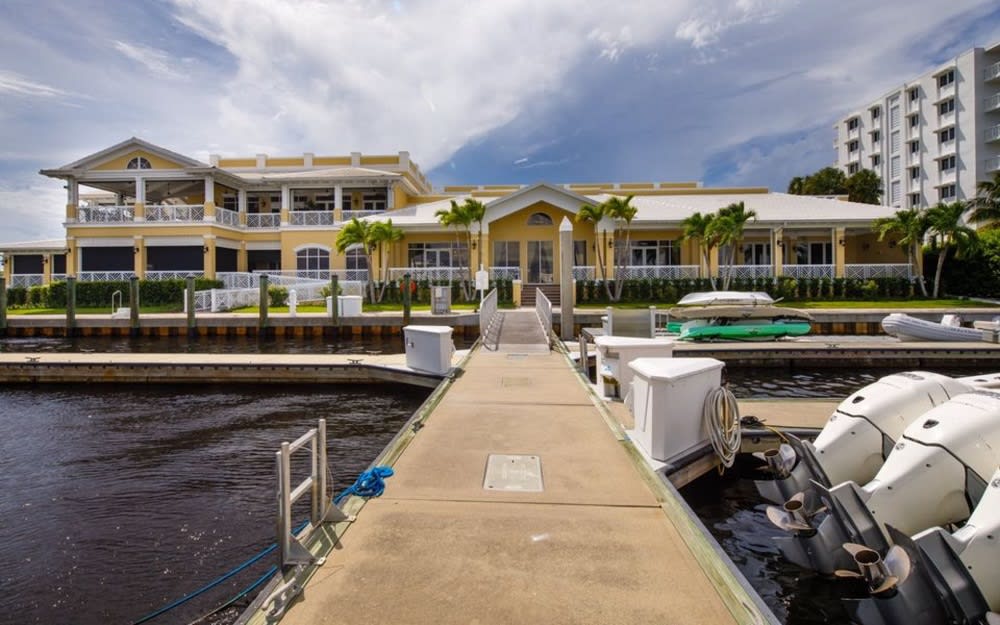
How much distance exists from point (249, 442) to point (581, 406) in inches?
217

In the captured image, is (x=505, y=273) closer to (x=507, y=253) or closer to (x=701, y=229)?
(x=507, y=253)

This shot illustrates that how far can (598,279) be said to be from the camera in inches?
1175

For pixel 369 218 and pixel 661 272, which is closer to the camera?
pixel 661 272

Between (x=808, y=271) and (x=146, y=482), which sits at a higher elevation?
(x=808, y=271)

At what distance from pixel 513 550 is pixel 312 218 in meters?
34.2

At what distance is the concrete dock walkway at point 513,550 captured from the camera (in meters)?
3.25

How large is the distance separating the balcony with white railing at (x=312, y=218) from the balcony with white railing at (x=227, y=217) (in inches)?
141

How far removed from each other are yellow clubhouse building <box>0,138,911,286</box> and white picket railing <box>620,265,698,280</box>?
70 mm

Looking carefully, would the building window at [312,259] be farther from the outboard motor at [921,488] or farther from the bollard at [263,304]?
the outboard motor at [921,488]

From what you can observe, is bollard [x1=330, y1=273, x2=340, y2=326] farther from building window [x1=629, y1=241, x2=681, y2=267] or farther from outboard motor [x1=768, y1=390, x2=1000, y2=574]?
outboard motor [x1=768, y1=390, x2=1000, y2=574]

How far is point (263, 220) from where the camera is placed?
3678 cm

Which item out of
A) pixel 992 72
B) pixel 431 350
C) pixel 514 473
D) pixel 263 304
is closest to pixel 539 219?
pixel 263 304

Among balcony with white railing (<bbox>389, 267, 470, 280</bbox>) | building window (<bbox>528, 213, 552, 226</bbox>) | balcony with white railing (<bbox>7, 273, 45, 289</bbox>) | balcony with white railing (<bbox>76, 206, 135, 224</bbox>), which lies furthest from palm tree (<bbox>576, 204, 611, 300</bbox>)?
balcony with white railing (<bbox>7, 273, 45, 289</bbox>)

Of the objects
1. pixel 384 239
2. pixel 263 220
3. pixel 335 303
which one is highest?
pixel 263 220
